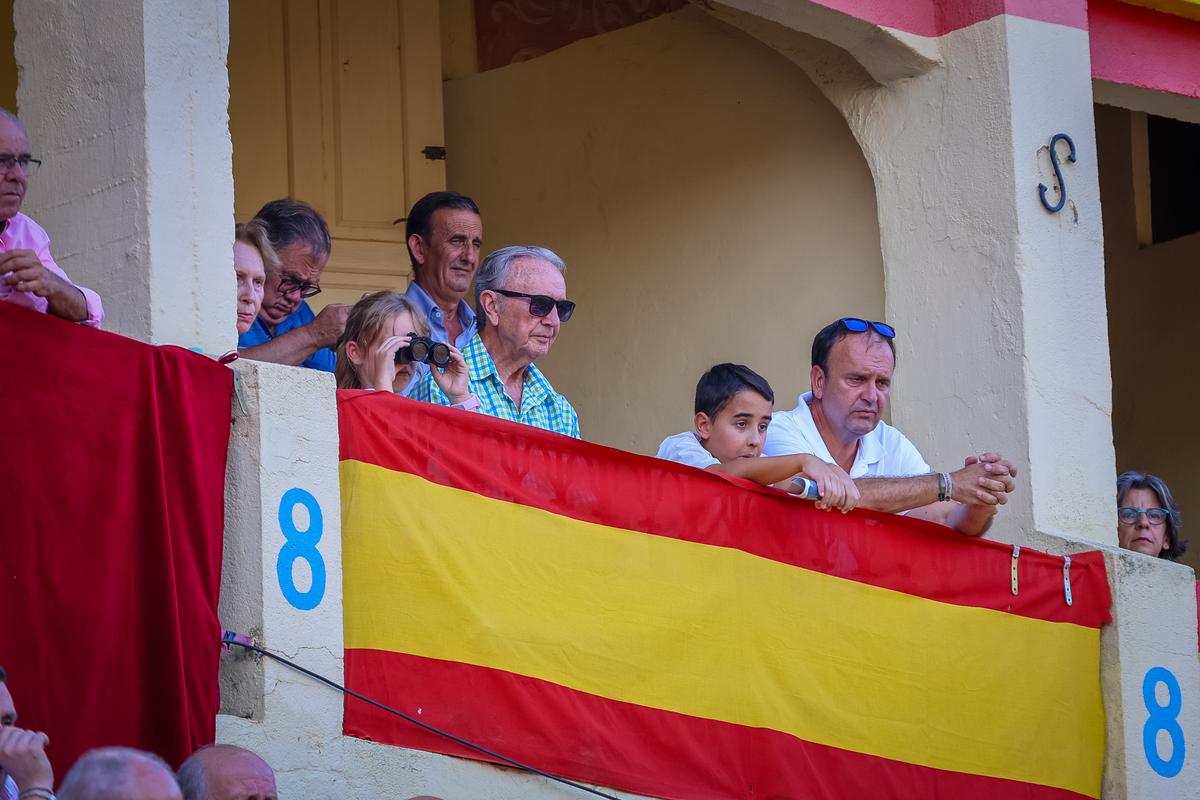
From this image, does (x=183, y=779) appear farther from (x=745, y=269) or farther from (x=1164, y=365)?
(x=1164, y=365)

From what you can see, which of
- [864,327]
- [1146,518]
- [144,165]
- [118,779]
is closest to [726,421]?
[864,327]

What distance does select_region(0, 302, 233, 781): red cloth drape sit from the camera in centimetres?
305

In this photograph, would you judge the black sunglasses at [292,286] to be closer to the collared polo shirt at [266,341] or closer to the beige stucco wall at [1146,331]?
the collared polo shirt at [266,341]

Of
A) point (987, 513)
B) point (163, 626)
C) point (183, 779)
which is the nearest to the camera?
point (183, 779)

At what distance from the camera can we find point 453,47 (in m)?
7.59

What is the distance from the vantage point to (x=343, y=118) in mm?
7066

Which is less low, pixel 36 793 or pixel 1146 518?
pixel 1146 518

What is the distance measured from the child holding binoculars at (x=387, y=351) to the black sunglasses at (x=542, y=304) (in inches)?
21.4

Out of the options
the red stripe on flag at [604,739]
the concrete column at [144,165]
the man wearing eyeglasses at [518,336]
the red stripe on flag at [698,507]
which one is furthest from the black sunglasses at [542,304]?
the red stripe on flag at [604,739]

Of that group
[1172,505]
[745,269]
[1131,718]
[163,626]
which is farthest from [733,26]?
[163,626]

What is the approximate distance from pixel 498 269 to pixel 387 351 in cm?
90

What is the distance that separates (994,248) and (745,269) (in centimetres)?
130

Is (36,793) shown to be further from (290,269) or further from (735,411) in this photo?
(735,411)

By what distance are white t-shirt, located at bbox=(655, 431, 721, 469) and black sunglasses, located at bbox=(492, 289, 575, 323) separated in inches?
21.1
